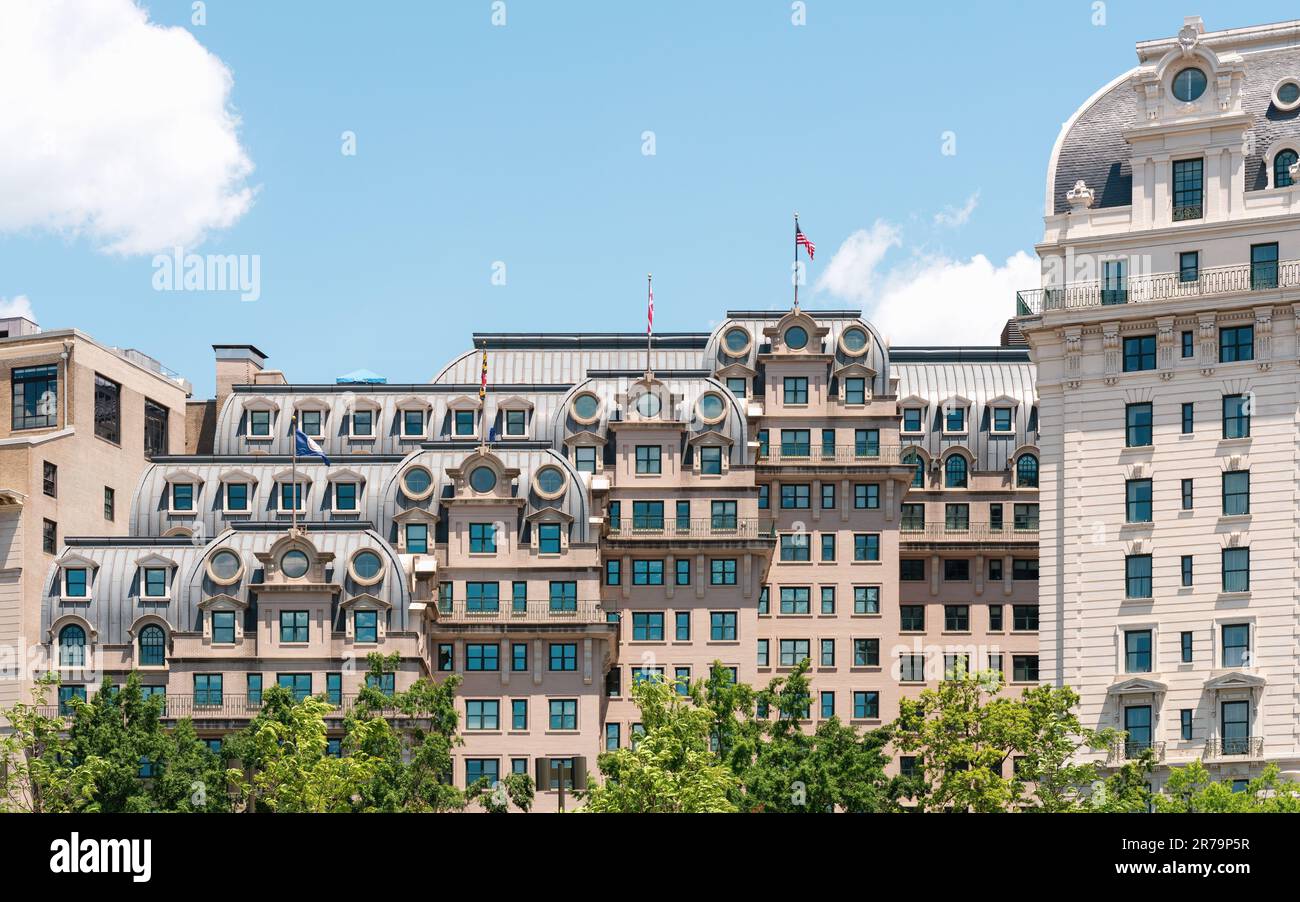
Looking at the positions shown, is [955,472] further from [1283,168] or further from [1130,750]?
[1130,750]

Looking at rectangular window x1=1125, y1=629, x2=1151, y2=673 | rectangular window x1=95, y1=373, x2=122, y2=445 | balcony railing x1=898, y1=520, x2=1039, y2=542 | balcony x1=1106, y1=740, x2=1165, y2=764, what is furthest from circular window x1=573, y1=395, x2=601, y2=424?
balcony x1=1106, y1=740, x2=1165, y2=764

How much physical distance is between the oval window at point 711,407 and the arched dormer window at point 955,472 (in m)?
16.2

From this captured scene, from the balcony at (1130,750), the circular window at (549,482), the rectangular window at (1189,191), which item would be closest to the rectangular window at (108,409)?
the circular window at (549,482)

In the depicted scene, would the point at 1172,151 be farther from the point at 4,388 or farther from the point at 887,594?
the point at 4,388

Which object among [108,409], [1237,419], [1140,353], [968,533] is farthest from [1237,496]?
[108,409]

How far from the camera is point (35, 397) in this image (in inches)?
5413

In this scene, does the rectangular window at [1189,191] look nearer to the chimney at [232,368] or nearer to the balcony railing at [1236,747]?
the balcony railing at [1236,747]

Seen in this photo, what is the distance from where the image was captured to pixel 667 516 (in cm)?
13762

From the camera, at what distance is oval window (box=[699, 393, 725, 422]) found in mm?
139125

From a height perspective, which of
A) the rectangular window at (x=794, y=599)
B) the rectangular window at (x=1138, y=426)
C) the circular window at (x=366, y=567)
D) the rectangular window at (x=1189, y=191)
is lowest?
the rectangular window at (x=794, y=599)

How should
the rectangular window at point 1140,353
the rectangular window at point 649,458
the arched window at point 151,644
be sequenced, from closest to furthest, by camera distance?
the rectangular window at point 1140,353 → the arched window at point 151,644 → the rectangular window at point 649,458

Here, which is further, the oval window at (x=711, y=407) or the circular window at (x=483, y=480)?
the oval window at (x=711, y=407)

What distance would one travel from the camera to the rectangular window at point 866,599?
139875 mm
